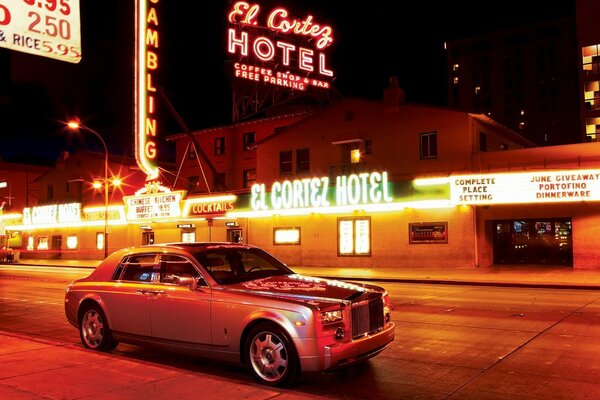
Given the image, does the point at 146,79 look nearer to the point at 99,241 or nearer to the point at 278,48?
the point at 278,48

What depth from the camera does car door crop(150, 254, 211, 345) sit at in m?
7.46

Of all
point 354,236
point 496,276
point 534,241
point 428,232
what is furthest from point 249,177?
point 496,276

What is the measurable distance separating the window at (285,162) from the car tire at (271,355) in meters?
26.3

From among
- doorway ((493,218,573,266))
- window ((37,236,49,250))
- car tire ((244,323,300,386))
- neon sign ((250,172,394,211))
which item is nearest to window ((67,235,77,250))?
window ((37,236,49,250))

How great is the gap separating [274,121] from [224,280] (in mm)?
34865

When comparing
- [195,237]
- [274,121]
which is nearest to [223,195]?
[195,237]

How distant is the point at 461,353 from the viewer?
338 inches

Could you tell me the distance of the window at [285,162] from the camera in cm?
3312

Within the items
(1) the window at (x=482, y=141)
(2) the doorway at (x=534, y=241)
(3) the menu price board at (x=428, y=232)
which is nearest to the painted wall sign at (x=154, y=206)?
(3) the menu price board at (x=428, y=232)

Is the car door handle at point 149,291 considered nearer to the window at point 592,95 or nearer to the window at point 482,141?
the window at point 482,141

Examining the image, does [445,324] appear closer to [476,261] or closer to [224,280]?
[224,280]

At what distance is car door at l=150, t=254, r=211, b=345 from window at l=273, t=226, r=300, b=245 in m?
23.6

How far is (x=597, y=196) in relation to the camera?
2244 centimetres

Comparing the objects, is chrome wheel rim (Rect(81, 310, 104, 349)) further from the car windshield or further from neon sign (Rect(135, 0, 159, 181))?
neon sign (Rect(135, 0, 159, 181))
